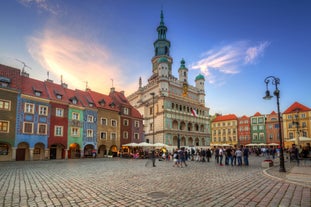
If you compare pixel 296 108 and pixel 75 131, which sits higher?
pixel 296 108

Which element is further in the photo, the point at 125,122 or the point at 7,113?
the point at 125,122

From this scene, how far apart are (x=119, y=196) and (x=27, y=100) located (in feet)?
95.1

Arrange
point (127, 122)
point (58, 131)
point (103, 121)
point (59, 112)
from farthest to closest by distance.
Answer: point (127, 122)
point (103, 121)
point (59, 112)
point (58, 131)

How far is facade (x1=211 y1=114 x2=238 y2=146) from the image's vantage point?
8594cm

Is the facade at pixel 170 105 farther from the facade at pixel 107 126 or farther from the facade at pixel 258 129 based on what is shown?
the facade at pixel 258 129

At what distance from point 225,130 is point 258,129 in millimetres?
12840

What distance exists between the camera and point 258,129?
272 ft

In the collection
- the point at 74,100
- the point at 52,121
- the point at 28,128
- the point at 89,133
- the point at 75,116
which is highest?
the point at 74,100

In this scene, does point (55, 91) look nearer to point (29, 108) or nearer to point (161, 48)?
point (29, 108)

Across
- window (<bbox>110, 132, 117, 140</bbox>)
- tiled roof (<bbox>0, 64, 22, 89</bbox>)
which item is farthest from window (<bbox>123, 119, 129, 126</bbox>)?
tiled roof (<bbox>0, 64, 22, 89</bbox>)

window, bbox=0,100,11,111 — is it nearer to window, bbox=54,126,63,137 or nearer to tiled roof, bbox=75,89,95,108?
window, bbox=54,126,63,137

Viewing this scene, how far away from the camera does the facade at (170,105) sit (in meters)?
56.9

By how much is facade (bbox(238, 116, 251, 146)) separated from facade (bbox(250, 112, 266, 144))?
151 cm

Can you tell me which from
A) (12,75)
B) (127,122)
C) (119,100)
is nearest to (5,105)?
(12,75)
